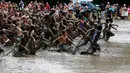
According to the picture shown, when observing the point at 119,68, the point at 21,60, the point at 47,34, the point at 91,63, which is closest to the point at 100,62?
the point at 91,63

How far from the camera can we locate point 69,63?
1933 cm

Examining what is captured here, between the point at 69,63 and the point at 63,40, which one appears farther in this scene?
the point at 63,40

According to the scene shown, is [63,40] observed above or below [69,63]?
above

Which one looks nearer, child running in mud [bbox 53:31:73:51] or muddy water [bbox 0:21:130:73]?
muddy water [bbox 0:21:130:73]

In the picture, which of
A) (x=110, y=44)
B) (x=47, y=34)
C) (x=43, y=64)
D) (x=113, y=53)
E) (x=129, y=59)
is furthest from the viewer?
(x=110, y=44)

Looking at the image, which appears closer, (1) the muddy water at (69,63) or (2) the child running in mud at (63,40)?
(1) the muddy water at (69,63)

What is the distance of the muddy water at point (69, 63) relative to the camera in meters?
17.5

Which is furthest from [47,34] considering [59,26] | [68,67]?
[68,67]

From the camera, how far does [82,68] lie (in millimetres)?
18047

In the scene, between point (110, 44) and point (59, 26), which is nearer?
point (59, 26)

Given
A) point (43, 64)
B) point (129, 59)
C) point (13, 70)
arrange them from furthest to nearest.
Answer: point (129, 59) < point (43, 64) < point (13, 70)

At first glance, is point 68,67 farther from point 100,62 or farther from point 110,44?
point 110,44

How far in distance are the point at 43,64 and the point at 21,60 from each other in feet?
4.44

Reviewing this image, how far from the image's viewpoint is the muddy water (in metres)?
17.5
